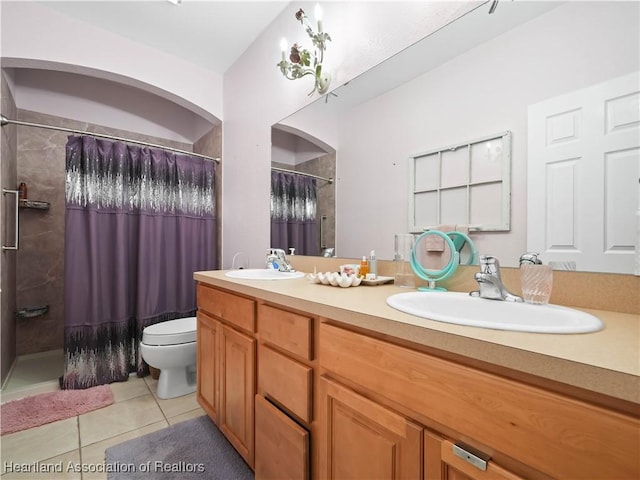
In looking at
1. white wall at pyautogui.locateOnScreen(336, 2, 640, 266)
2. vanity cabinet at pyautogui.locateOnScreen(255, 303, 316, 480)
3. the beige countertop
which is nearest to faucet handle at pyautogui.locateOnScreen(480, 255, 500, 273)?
white wall at pyautogui.locateOnScreen(336, 2, 640, 266)

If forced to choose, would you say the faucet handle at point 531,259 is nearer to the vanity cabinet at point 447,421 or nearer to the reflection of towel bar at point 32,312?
the vanity cabinet at point 447,421

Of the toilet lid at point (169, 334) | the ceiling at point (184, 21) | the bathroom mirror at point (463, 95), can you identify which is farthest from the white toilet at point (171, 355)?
the ceiling at point (184, 21)

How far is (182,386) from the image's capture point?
200 centimetres

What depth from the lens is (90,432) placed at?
1.58 meters

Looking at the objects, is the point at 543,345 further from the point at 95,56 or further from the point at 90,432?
the point at 95,56

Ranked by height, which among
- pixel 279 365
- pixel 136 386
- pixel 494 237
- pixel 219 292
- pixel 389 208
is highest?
pixel 389 208

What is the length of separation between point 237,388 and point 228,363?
0.12 metres

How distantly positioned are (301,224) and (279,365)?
3.31 feet

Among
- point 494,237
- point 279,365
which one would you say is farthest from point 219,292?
point 494,237

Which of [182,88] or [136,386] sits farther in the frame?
[182,88]

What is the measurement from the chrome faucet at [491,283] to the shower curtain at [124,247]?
2248mm

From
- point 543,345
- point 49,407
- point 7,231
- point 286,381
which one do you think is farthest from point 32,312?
point 543,345

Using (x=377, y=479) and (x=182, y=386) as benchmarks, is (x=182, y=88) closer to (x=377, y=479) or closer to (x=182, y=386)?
(x=182, y=386)

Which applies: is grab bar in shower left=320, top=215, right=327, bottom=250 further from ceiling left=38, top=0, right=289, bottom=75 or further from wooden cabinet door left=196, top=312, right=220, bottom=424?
ceiling left=38, top=0, right=289, bottom=75
